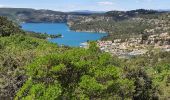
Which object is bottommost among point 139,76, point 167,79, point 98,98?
point 167,79

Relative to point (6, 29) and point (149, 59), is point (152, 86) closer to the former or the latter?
point (6, 29)

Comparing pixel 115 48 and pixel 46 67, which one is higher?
pixel 46 67

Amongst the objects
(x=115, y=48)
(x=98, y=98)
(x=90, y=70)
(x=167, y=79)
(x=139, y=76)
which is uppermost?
(x=90, y=70)

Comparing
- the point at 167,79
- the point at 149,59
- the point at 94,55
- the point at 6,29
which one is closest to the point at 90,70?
the point at 94,55

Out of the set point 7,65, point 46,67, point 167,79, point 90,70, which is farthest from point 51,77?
point 167,79

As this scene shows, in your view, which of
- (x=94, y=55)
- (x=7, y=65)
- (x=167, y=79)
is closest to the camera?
(x=94, y=55)

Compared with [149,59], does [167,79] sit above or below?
above

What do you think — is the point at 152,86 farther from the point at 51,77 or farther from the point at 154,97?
the point at 51,77

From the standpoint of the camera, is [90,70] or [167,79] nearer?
[90,70]

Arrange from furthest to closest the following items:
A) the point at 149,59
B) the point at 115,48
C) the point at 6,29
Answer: the point at 115,48
the point at 149,59
the point at 6,29

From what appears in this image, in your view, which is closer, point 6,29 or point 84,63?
point 84,63
